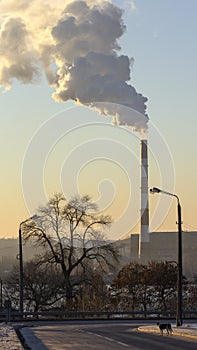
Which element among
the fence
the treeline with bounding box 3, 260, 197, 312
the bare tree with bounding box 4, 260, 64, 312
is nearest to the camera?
→ the fence

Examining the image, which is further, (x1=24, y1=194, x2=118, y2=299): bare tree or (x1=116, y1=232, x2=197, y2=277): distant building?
(x1=116, y1=232, x2=197, y2=277): distant building

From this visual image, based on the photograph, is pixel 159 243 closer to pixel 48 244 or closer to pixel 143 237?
pixel 143 237

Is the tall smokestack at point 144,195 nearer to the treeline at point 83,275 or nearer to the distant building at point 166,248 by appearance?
the distant building at point 166,248

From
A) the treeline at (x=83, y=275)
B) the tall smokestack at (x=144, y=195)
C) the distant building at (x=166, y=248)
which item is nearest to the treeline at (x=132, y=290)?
the treeline at (x=83, y=275)

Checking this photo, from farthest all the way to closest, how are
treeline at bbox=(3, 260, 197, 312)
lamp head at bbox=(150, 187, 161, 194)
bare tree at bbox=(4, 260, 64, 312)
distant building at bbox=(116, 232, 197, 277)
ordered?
1. distant building at bbox=(116, 232, 197, 277)
2. bare tree at bbox=(4, 260, 64, 312)
3. treeline at bbox=(3, 260, 197, 312)
4. lamp head at bbox=(150, 187, 161, 194)

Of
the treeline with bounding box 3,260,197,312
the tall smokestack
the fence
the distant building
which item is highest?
the tall smokestack

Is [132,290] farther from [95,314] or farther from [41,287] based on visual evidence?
[41,287]

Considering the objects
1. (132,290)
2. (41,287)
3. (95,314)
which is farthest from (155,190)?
(41,287)

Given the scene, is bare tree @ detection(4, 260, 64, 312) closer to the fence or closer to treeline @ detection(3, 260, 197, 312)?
treeline @ detection(3, 260, 197, 312)

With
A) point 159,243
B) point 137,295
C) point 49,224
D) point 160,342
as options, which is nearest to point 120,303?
point 137,295

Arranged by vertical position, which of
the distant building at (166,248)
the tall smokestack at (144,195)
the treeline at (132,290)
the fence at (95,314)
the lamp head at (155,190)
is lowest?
the fence at (95,314)

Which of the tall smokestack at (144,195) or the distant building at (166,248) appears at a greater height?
the tall smokestack at (144,195)

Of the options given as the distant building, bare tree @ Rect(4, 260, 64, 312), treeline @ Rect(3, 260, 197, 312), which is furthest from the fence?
the distant building

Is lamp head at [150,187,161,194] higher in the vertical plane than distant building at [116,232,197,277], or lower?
lower
